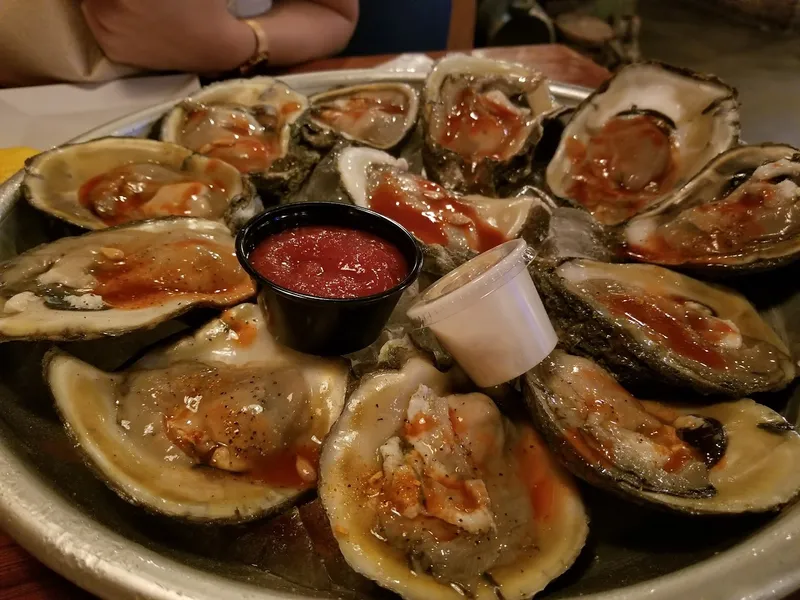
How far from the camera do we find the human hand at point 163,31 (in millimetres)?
2520

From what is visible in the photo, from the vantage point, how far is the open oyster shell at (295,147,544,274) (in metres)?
1.77

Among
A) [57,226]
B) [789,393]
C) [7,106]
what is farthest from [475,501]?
[7,106]

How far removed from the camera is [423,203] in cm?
183

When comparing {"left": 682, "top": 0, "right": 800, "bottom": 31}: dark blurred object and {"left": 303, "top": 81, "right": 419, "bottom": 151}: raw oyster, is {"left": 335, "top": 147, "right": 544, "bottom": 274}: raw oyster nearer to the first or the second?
{"left": 303, "top": 81, "right": 419, "bottom": 151}: raw oyster

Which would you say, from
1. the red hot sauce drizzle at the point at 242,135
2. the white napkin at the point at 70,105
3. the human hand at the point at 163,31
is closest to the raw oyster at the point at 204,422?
the red hot sauce drizzle at the point at 242,135

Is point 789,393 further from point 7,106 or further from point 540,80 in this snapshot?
point 7,106

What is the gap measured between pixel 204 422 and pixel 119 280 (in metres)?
0.44

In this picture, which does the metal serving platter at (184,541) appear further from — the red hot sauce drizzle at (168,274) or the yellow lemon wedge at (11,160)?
the yellow lemon wedge at (11,160)

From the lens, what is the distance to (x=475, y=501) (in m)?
1.14

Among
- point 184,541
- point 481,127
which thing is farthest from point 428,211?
point 184,541

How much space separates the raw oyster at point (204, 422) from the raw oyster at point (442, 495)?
0.11 meters

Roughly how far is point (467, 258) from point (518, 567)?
2.65 feet

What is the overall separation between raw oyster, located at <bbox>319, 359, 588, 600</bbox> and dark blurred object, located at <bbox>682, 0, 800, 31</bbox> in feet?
30.9

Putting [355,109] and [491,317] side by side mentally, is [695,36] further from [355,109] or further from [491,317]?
[491,317]
